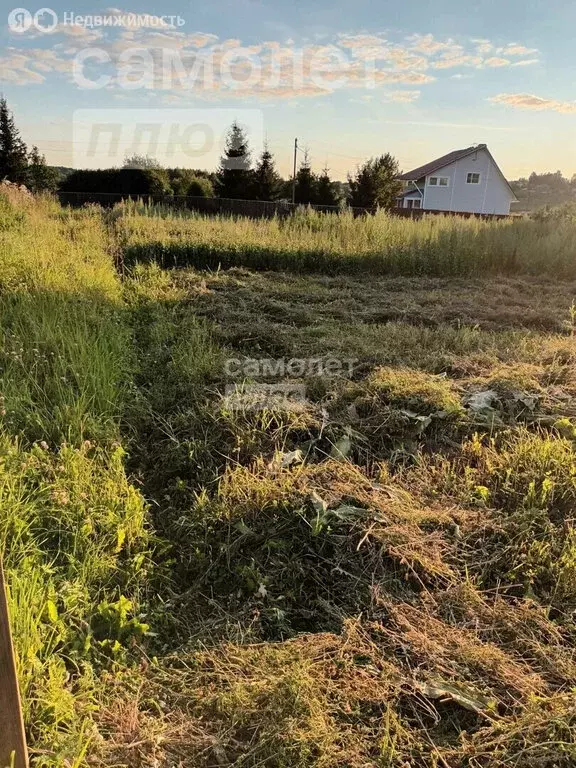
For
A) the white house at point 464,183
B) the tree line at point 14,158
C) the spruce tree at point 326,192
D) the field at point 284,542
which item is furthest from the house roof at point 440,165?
the field at point 284,542

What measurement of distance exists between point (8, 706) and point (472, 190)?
110ft

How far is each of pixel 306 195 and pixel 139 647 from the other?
25.2 metres

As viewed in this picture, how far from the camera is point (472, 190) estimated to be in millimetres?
29500

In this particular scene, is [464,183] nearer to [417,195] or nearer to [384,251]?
[417,195]

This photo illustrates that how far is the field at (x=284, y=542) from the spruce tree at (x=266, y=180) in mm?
21994

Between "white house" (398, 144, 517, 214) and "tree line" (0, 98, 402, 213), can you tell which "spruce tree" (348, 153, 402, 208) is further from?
"white house" (398, 144, 517, 214)

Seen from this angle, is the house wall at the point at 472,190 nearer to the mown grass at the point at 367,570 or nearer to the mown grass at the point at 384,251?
the mown grass at the point at 384,251

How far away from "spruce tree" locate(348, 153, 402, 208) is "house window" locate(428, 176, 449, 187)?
19.0 feet

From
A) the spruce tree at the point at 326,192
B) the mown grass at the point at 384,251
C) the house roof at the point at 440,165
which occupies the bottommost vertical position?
the mown grass at the point at 384,251

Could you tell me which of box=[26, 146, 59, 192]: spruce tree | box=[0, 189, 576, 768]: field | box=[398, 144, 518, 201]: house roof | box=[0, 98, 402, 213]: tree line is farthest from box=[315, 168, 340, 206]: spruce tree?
box=[0, 189, 576, 768]: field

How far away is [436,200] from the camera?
29.8 metres

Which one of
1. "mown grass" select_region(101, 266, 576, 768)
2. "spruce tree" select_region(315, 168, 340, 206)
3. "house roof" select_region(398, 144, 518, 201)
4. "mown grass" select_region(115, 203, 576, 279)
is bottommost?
"mown grass" select_region(101, 266, 576, 768)

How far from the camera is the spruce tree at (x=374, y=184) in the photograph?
2328 centimetres

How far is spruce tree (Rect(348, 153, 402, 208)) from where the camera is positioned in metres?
23.3
